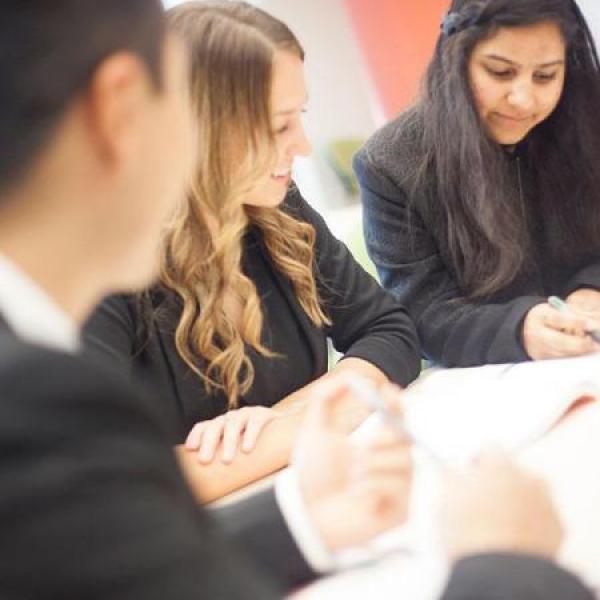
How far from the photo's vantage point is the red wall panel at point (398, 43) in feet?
6.53

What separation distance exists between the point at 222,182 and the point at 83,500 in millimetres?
733

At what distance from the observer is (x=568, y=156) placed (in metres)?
1.31

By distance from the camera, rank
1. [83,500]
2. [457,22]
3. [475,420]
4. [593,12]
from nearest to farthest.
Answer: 1. [83,500]
2. [475,420]
3. [457,22]
4. [593,12]

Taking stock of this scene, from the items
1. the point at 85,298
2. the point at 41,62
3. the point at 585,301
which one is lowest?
the point at 585,301

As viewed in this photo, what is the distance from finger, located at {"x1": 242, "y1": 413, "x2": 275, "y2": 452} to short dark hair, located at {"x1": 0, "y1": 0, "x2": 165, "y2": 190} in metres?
0.54

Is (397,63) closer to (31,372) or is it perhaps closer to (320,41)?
(320,41)

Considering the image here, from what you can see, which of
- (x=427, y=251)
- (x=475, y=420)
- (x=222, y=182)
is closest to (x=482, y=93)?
(x=427, y=251)

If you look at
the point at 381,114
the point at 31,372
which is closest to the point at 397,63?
the point at 381,114

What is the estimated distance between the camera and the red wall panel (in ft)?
6.53

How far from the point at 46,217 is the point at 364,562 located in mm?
353

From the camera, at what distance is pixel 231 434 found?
875 mm

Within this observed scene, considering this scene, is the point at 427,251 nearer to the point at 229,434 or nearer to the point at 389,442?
the point at 229,434

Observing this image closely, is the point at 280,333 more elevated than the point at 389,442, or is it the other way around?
the point at 389,442

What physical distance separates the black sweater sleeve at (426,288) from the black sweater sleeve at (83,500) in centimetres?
82
